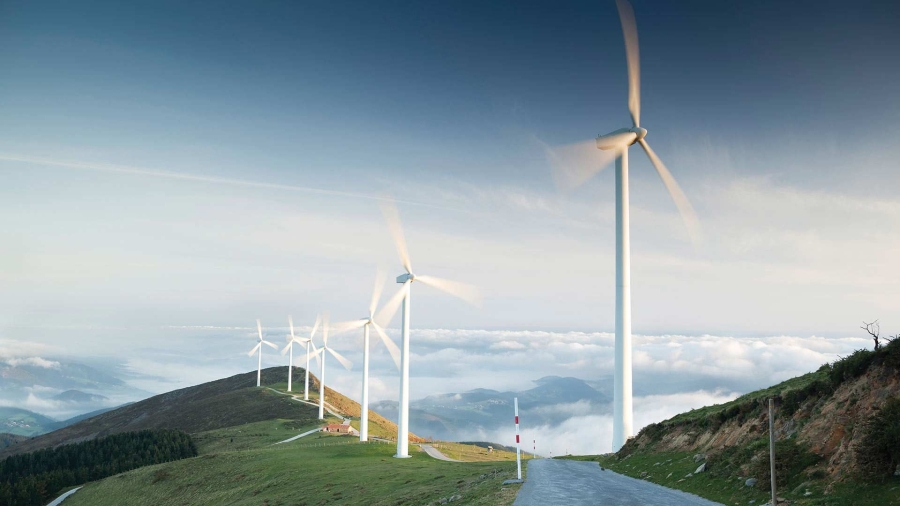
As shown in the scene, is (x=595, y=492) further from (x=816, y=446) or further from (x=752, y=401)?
(x=752, y=401)

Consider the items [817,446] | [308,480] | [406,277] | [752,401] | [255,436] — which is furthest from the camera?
[255,436]

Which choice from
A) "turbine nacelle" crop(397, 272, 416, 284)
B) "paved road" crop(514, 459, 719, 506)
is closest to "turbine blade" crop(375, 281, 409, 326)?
"turbine nacelle" crop(397, 272, 416, 284)

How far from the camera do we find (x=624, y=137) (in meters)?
61.6

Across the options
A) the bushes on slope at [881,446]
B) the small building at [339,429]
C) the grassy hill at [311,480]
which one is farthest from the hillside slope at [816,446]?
the small building at [339,429]

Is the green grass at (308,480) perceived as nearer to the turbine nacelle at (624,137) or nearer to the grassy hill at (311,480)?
the grassy hill at (311,480)

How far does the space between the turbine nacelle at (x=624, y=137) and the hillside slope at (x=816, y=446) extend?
2980 cm

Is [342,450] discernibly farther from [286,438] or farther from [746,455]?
[746,455]

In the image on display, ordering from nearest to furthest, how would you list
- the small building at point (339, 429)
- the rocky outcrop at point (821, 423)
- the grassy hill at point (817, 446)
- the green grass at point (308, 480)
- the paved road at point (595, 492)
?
the grassy hill at point (817, 446), the rocky outcrop at point (821, 423), the paved road at point (595, 492), the green grass at point (308, 480), the small building at point (339, 429)

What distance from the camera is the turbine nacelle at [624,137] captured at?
2423 inches

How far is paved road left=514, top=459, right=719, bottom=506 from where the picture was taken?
2770 centimetres

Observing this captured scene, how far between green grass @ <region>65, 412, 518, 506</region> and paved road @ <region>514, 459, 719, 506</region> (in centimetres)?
156

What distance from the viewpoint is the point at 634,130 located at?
202ft

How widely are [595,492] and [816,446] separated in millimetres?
10568

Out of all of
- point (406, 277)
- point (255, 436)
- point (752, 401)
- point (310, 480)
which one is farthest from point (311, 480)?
point (255, 436)
